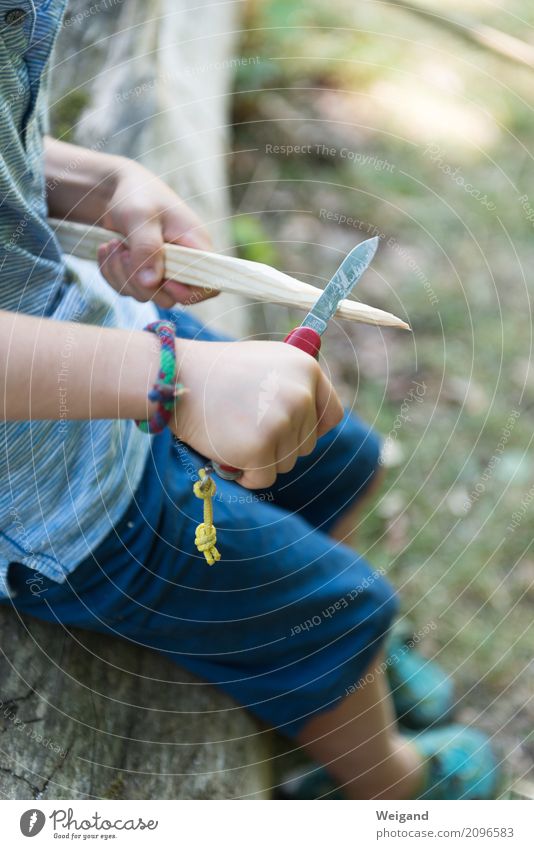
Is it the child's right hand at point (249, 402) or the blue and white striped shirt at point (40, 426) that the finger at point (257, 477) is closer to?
the child's right hand at point (249, 402)

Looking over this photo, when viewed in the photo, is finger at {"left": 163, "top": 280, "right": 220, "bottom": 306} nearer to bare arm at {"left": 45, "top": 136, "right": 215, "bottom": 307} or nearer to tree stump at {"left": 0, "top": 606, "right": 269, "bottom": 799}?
bare arm at {"left": 45, "top": 136, "right": 215, "bottom": 307}

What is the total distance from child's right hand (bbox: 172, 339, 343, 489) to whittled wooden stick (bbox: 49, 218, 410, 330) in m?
0.05

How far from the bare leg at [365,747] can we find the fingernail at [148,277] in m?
0.35

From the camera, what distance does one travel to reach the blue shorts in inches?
23.9

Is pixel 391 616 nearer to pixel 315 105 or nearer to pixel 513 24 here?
pixel 315 105

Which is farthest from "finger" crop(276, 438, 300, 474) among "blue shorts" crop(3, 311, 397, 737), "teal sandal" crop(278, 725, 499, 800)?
"teal sandal" crop(278, 725, 499, 800)

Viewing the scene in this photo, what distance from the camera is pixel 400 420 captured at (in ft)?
3.65

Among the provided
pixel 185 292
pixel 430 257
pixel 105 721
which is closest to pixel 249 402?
pixel 185 292

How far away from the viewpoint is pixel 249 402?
18.8 inches

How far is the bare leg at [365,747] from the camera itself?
69 centimetres

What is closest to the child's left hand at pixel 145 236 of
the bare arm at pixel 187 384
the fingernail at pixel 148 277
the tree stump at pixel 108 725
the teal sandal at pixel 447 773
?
the fingernail at pixel 148 277

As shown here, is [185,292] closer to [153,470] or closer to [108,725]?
[153,470]

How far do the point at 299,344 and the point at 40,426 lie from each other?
0.63 feet

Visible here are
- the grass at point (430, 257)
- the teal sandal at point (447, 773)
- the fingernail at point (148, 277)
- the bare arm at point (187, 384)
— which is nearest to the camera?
the bare arm at point (187, 384)
